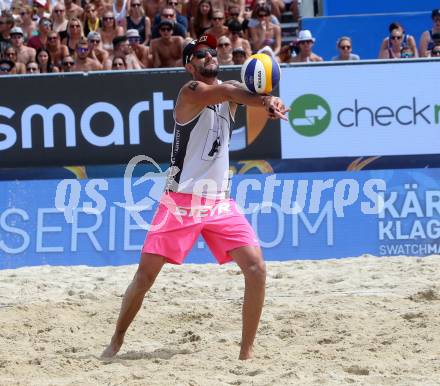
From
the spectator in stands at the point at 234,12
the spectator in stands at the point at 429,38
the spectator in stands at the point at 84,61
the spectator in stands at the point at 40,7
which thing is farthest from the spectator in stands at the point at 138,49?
the spectator in stands at the point at 429,38

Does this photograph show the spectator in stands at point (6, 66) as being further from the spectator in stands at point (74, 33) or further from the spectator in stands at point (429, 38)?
the spectator in stands at point (429, 38)

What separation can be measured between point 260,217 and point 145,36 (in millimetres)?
4312

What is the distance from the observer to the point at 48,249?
28.8 ft

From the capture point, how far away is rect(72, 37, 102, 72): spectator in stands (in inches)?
434

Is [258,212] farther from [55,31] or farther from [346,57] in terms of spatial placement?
[55,31]

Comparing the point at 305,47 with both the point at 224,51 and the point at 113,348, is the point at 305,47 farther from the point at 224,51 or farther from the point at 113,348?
the point at 113,348

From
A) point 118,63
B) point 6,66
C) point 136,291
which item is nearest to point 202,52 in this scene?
point 136,291

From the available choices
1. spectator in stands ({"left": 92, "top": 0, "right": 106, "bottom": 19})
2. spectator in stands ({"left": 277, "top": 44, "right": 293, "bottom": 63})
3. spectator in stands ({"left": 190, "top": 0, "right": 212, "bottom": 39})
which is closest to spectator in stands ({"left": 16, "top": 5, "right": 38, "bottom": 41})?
spectator in stands ({"left": 92, "top": 0, "right": 106, "bottom": 19})

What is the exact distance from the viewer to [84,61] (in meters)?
11.1

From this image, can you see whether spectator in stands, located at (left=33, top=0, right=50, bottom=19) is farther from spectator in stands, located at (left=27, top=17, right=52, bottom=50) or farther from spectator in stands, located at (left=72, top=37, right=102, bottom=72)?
spectator in stands, located at (left=72, top=37, right=102, bottom=72)

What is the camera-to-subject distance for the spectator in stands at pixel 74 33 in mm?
11852

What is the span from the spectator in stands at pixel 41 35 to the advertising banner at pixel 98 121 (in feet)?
11.0

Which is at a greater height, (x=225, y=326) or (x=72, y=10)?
(x=72, y=10)

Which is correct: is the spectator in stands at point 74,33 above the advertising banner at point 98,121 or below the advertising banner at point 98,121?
above
